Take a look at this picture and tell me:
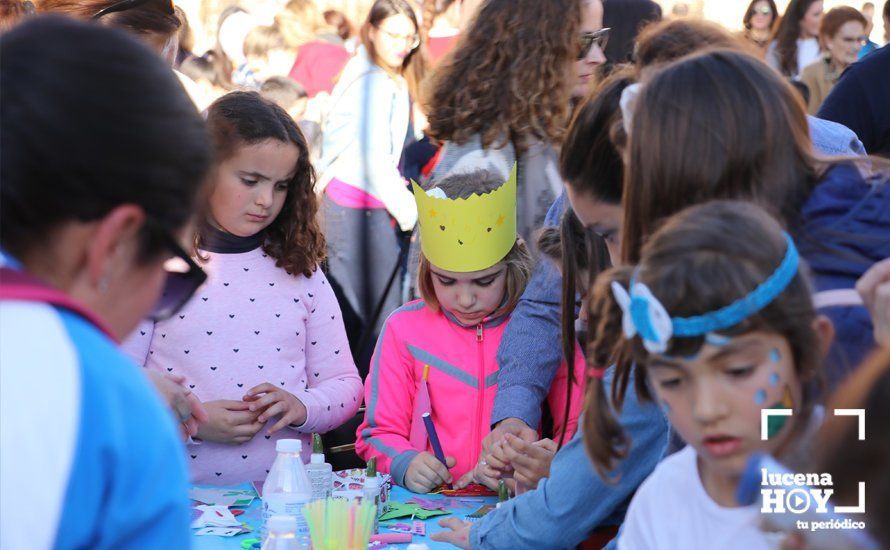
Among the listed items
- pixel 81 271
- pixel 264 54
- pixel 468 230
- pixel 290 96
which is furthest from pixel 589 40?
pixel 264 54

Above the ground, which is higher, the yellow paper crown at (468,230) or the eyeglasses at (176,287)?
the eyeglasses at (176,287)

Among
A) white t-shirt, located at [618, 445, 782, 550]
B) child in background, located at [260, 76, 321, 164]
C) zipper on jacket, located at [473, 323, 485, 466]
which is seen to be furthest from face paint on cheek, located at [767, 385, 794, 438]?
child in background, located at [260, 76, 321, 164]

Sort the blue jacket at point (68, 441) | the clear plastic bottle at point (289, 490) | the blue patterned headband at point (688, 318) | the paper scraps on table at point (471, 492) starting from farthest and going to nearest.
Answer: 1. the paper scraps on table at point (471, 492)
2. the clear plastic bottle at point (289, 490)
3. the blue patterned headband at point (688, 318)
4. the blue jacket at point (68, 441)

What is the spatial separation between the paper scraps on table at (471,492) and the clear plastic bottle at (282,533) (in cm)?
72

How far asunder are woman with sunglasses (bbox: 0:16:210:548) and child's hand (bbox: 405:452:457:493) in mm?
1837

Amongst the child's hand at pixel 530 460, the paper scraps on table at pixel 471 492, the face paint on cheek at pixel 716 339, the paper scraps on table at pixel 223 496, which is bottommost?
the paper scraps on table at pixel 471 492

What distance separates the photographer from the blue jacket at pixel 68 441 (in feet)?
3.43

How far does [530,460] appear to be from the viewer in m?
2.71

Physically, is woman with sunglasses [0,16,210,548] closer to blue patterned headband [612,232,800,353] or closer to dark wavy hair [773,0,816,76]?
blue patterned headband [612,232,800,353]

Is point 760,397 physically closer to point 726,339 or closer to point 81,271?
point 726,339

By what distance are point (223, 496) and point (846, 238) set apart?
1785 millimetres

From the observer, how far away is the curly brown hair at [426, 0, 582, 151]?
372cm

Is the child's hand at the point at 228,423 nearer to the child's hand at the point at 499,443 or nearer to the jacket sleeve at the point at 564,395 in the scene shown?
the child's hand at the point at 499,443

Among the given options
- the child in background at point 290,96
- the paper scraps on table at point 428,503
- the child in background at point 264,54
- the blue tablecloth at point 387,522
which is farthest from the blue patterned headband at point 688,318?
the child in background at point 264,54
